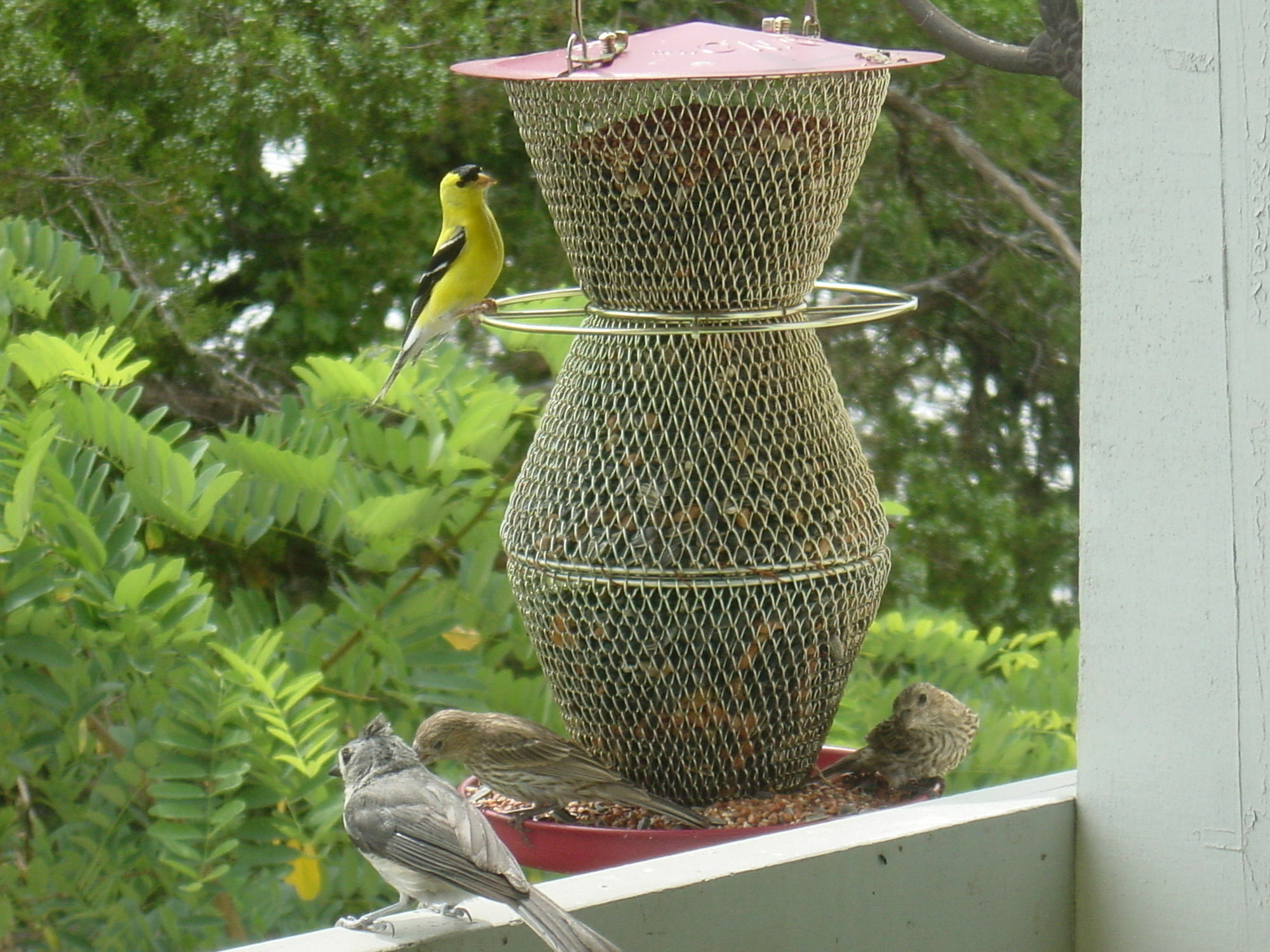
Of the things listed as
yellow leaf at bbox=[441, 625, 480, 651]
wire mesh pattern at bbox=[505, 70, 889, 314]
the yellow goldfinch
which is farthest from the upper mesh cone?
yellow leaf at bbox=[441, 625, 480, 651]

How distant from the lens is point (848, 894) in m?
1.46

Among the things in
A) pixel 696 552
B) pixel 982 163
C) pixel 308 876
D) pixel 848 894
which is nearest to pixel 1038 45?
pixel 696 552

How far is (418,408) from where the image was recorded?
9.23 ft

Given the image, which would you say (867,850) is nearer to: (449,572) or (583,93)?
(583,93)

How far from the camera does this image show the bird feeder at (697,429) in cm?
189

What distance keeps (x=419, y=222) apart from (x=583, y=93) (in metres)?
2.86

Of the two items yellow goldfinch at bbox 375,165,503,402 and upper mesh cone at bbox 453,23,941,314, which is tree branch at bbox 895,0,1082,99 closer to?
upper mesh cone at bbox 453,23,941,314

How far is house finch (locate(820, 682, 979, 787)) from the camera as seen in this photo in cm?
210

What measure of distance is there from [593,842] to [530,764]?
0.44ft

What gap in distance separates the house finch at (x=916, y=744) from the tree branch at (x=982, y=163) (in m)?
2.91

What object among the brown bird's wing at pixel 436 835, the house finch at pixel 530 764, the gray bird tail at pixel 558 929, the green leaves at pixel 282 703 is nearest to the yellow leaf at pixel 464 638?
the green leaves at pixel 282 703

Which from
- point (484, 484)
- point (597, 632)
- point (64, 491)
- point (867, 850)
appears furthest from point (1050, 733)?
point (64, 491)

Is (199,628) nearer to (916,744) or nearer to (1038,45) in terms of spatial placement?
(916,744)

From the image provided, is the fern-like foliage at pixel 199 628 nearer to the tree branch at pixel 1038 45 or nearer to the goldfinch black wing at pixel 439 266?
the goldfinch black wing at pixel 439 266
